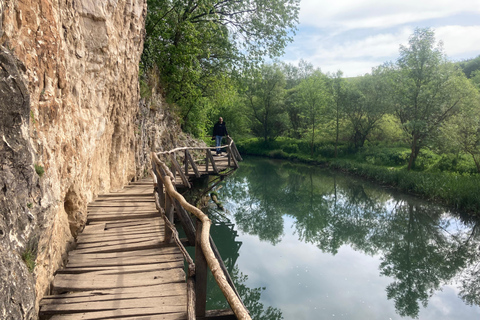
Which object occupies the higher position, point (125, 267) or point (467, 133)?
point (467, 133)

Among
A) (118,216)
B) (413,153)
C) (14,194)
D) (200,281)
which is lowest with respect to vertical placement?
(413,153)

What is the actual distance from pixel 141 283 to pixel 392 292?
897cm

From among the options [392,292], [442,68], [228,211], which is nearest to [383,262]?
[392,292]

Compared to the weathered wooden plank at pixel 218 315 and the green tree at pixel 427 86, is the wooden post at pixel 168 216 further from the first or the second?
the green tree at pixel 427 86

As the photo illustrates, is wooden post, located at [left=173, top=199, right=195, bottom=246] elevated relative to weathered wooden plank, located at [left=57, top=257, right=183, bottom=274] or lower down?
elevated

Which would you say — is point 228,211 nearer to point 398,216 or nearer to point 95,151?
Answer: point 398,216

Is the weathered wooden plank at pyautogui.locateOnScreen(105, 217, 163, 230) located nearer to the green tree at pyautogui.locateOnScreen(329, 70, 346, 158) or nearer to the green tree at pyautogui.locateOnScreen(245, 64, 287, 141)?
the green tree at pyautogui.locateOnScreen(329, 70, 346, 158)

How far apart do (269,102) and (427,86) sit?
24.5 metres

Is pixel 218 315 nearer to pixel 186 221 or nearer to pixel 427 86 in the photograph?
pixel 186 221

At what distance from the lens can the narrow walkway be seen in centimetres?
345

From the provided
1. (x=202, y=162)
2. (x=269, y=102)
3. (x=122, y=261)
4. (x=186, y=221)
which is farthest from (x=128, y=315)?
(x=269, y=102)

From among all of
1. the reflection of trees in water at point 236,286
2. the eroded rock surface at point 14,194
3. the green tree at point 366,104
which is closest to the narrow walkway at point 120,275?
the eroded rock surface at point 14,194

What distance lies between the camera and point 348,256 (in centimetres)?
1270

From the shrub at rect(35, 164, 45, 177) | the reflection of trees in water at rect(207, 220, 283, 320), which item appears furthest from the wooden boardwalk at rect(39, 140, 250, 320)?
the reflection of trees in water at rect(207, 220, 283, 320)
